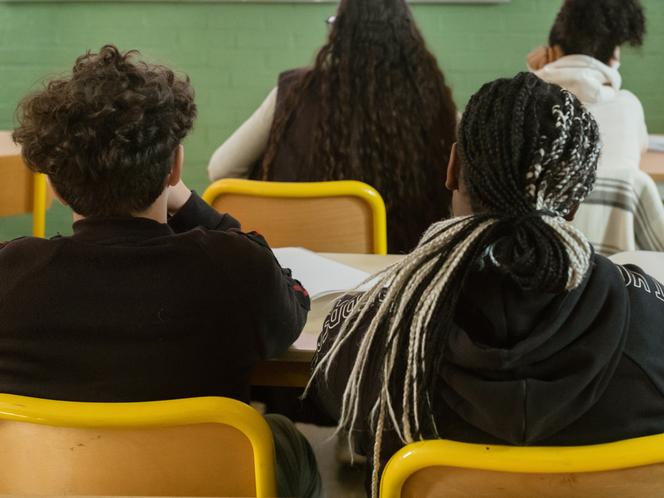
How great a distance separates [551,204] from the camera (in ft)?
2.89

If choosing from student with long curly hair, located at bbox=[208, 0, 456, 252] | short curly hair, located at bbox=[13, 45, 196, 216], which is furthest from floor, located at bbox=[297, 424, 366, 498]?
student with long curly hair, located at bbox=[208, 0, 456, 252]

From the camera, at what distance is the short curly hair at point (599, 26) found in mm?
2287

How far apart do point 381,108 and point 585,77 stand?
0.62m

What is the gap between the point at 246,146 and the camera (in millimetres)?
2342

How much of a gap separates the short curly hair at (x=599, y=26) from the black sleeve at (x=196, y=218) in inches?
53.5

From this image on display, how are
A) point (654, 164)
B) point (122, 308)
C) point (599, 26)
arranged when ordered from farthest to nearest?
point (654, 164)
point (599, 26)
point (122, 308)

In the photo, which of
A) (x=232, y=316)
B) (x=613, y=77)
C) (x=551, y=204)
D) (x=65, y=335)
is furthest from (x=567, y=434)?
(x=613, y=77)

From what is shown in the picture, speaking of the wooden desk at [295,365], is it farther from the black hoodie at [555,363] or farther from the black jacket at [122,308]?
the black hoodie at [555,363]

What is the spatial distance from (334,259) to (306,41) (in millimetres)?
2289

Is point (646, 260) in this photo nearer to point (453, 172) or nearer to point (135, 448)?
point (453, 172)

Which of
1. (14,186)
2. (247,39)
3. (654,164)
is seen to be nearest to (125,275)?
(14,186)

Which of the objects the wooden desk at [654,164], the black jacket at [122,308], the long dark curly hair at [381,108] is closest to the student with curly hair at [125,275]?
the black jacket at [122,308]

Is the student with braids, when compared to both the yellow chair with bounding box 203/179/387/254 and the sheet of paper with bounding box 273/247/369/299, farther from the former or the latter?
the yellow chair with bounding box 203/179/387/254

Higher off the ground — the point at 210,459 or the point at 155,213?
the point at 155,213
